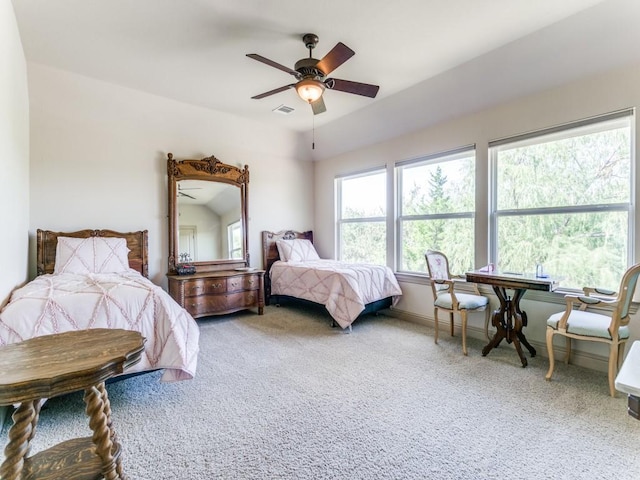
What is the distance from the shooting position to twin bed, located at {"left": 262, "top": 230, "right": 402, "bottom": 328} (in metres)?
3.84

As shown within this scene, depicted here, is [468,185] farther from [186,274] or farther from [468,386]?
[186,274]

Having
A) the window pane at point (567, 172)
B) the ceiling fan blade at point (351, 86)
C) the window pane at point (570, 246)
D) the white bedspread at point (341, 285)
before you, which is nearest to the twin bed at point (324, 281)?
the white bedspread at point (341, 285)

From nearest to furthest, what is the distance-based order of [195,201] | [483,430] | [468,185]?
[483,430], [468,185], [195,201]

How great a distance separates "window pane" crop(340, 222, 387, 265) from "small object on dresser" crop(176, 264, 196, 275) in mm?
2518

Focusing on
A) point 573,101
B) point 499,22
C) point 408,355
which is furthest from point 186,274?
point 573,101

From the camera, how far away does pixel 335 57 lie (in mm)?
2477

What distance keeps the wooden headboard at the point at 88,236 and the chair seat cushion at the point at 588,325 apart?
4528mm

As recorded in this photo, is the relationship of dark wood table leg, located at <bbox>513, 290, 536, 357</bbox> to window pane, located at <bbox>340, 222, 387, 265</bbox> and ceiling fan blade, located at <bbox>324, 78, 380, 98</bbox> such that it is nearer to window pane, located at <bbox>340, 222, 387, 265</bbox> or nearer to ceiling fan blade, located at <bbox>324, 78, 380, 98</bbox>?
window pane, located at <bbox>340, 222, 387, 265</bbox>

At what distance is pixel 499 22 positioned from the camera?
2.56 metres

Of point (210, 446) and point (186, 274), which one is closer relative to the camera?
point (210, 446)

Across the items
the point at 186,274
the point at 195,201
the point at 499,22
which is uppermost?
the point at 499,22

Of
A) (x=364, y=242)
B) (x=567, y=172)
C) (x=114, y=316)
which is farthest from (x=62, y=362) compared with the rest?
(x=364, y=242)

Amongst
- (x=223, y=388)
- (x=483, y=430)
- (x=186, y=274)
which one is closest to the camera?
(x=483, y=430)

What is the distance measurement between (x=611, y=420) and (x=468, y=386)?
843 mm
